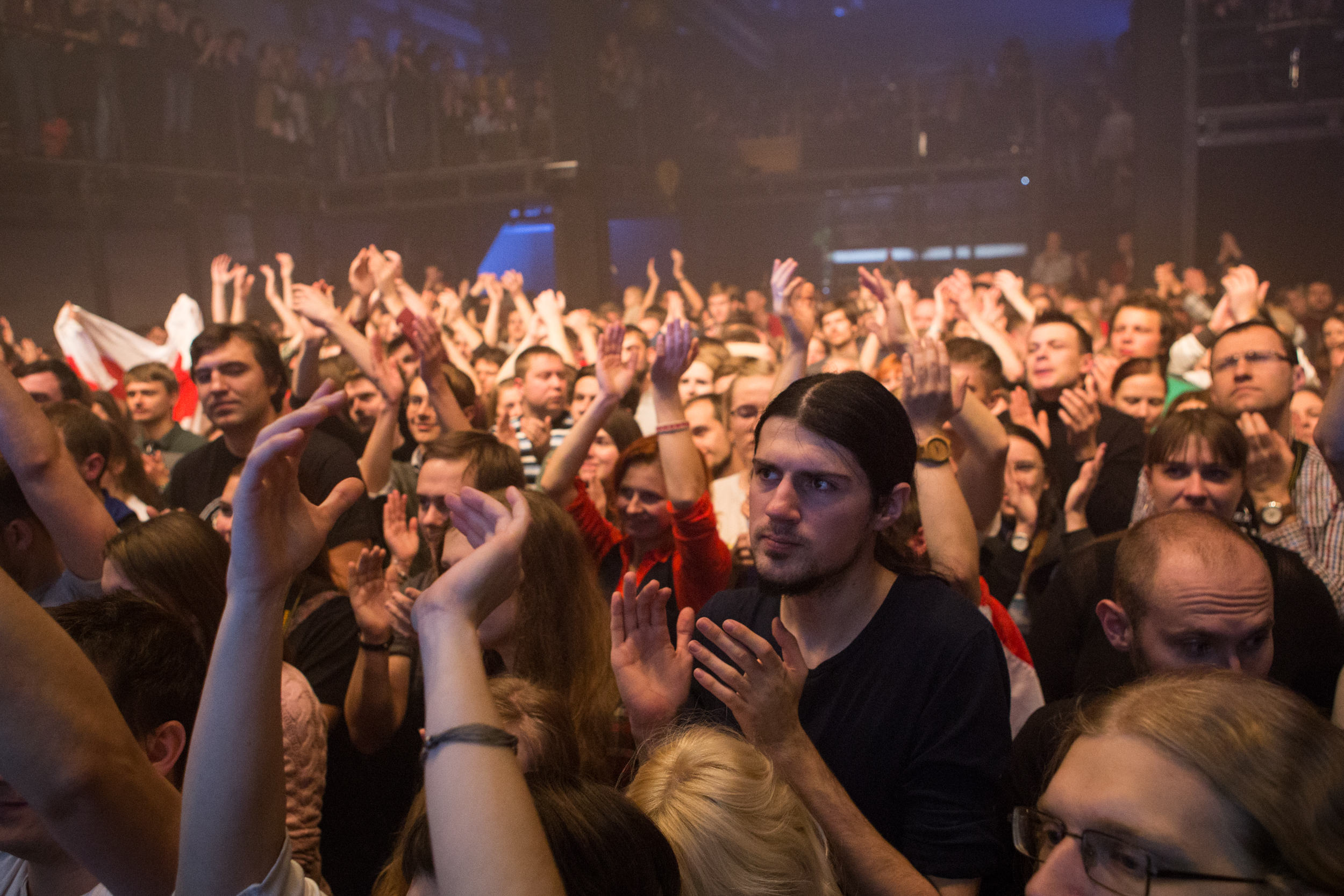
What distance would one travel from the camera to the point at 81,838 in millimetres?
918

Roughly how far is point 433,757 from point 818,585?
765mm

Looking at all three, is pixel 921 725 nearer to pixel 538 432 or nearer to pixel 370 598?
pixel 370 598

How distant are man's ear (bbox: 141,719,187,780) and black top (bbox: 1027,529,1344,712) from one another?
1.57 meters

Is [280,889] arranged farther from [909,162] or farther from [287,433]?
[909,162]

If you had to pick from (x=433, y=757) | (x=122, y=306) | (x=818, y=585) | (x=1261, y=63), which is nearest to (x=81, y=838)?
(x=433, y=757)

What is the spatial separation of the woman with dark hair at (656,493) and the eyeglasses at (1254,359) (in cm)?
182

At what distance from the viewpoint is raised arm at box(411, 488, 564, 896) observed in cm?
82

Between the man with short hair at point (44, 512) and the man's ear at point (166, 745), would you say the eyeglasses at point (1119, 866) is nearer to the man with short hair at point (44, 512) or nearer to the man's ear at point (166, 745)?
the man's ear at point (166, 745)

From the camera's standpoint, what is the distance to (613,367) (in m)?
2.90

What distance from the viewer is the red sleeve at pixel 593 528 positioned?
9.46 ft

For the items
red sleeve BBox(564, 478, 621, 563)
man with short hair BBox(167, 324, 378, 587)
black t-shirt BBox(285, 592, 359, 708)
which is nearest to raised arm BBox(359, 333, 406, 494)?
man with short hair BBox(167, 324, 378, 587)

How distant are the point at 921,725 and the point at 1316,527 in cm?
181

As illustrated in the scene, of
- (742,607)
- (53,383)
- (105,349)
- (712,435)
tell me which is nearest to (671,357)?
(742,607)

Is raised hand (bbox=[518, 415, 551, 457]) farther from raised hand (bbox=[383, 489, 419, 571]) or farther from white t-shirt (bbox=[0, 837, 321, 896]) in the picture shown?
white t-shirt (bbox=[0, 837, 321, 896])
